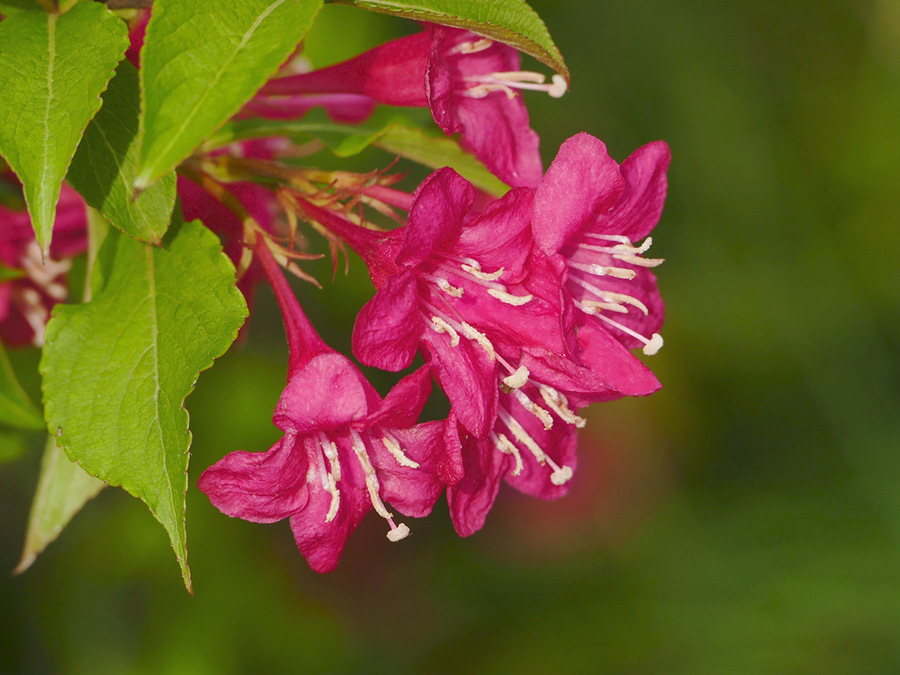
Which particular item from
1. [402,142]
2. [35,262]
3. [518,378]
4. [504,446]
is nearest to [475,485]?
[504,446]

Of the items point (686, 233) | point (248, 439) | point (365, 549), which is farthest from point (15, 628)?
point (686, 233)

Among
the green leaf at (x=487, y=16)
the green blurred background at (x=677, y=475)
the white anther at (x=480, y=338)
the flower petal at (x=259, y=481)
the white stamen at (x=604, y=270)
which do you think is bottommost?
the green blurred background at (x=677, y=475)

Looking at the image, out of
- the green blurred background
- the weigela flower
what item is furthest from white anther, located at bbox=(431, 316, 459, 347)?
the green blurred background

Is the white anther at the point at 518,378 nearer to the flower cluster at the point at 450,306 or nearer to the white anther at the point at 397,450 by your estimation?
the flower cluster at the point at 450,306

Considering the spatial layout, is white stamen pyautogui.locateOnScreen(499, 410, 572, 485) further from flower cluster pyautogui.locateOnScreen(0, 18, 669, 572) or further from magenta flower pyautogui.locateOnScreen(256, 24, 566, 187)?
magenta flower pyautogui.locateOnScreen(256, 24, 566, 187)

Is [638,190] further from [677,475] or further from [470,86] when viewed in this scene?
[677,475]

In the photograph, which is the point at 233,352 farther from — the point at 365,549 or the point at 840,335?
the point at 840,335

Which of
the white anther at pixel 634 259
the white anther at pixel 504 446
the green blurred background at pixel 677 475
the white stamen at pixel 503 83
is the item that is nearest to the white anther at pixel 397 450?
the white anther at pixel 504 446
